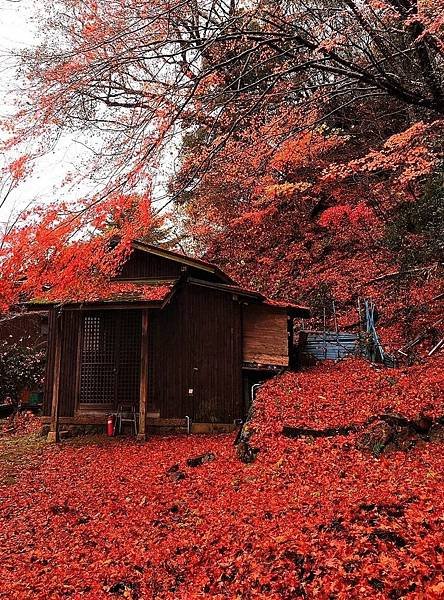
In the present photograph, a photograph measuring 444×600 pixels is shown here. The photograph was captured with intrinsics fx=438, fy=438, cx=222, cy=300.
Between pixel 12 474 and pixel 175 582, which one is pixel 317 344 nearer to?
pixel 12 474

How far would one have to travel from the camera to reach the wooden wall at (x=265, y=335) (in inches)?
491

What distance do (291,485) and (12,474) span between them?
6539mm

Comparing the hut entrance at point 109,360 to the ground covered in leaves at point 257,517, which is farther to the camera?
the hut entrance at point 109,360

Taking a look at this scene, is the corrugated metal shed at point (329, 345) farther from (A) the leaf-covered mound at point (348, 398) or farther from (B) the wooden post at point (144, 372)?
(B) the wooden post at point (144, 372)

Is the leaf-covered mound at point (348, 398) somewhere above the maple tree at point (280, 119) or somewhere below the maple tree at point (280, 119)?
below

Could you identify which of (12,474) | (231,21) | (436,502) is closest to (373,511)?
(436,502)

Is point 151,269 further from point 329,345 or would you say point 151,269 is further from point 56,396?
point 329,345

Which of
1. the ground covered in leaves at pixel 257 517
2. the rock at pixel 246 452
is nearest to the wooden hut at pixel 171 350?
the ground covered in leaves at pixel 257 517

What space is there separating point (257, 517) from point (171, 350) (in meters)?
7.24

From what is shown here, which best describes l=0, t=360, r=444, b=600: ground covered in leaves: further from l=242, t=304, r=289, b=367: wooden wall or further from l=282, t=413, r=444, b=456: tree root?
l=242, t=304, r=289, b=367: wooden wall

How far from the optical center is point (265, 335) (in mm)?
12641

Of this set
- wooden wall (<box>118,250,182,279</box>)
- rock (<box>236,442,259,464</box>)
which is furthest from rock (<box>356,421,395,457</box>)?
wooden wall (<box>118,250,182,279</box>)

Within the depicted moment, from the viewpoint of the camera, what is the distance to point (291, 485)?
6250mm

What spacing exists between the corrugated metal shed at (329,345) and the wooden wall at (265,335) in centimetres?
193
